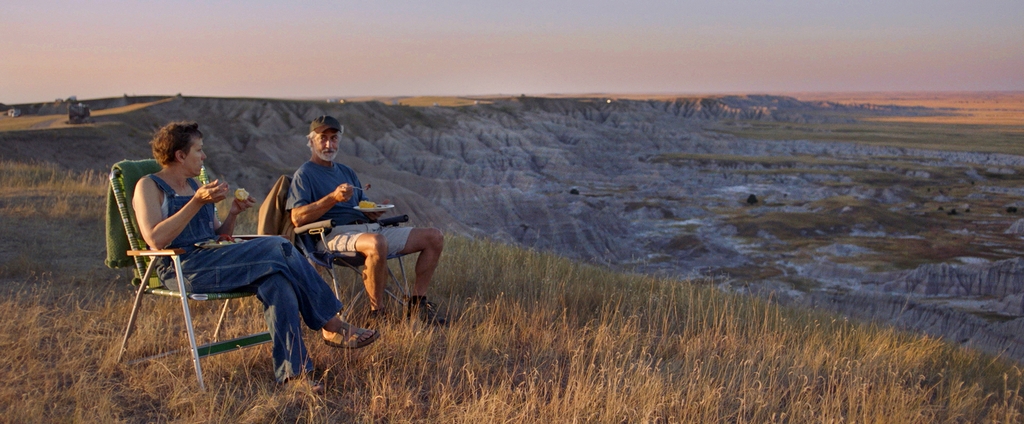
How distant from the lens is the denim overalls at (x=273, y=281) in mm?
3602

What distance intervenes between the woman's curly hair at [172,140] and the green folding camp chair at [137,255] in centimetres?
20

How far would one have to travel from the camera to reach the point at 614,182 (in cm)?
5556

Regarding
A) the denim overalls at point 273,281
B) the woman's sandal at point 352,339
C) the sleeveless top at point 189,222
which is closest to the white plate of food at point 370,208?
the sleeveless top at point 189,222

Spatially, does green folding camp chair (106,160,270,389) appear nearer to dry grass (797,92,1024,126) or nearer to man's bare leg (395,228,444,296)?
man's bare leg (395,228,444,296)

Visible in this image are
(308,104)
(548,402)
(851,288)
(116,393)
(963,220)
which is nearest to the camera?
(116,393)

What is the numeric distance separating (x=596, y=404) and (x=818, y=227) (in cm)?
3501

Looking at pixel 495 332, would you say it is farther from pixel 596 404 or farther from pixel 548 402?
pixel 596 404

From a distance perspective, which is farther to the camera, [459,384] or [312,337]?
[312,337]

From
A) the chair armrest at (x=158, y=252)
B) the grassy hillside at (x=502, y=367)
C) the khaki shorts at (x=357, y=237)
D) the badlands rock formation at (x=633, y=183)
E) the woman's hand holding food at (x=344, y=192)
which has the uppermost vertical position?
the woman's hand holding food at (x=344, y=192)

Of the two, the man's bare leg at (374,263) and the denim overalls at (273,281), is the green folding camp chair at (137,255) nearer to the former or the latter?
the denim overalls at (273,281)

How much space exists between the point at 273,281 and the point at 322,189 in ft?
4.71

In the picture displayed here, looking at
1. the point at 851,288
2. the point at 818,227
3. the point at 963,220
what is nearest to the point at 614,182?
the point at 818,227

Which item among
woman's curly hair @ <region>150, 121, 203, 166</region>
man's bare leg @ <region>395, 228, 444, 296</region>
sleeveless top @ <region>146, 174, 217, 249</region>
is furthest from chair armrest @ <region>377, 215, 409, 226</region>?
woman's curly hair @ <region>150, 121, 203, 166</region>

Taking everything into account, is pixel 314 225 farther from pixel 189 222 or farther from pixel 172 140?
pixel 172 140
